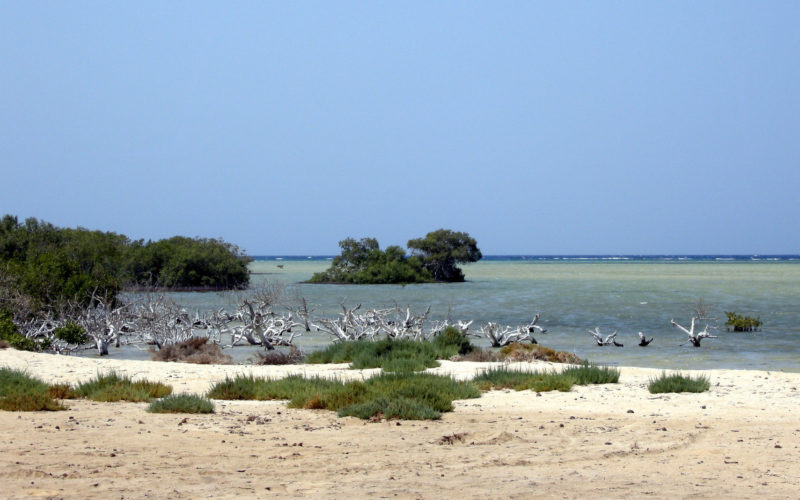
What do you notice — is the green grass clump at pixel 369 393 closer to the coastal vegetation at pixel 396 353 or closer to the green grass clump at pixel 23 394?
the green grass clump at pixel 23 394

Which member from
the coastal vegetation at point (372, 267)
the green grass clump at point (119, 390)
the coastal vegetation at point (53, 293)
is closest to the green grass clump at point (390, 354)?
the green grass clump at point (119, 390)

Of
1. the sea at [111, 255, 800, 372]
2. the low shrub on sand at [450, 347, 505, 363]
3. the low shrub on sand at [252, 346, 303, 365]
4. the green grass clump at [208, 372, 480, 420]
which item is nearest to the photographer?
the green grass clump at [208, 372, 480, 420]

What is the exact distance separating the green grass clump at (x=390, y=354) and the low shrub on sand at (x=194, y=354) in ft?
8.83

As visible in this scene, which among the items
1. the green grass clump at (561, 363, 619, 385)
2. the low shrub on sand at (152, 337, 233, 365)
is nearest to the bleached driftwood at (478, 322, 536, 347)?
the low shrub on sand at (152, 337, 233, 365)

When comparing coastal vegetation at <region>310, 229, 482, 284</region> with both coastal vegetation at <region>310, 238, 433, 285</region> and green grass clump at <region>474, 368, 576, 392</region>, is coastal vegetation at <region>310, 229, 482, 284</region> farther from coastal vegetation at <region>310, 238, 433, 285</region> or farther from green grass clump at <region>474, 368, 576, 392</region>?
green grass clump at <region>474, 368, 576, 392</region>

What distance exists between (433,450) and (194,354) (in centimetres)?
1487

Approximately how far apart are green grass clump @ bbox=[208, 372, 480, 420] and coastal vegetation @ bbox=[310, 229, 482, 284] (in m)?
72.6

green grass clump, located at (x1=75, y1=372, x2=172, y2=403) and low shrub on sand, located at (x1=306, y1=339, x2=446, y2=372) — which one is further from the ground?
green grass clump, located at (x1=75, y1=372, x2=172, y2=403)

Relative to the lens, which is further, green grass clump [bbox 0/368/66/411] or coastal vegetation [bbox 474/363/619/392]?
coastal vegetation [bbox 474/363/619/392]

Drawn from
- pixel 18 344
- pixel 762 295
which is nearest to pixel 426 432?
pixel 18 344

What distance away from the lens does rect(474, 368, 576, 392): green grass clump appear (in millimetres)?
13031

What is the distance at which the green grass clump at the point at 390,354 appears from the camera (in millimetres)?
16625

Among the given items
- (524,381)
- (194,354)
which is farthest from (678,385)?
(194,354)

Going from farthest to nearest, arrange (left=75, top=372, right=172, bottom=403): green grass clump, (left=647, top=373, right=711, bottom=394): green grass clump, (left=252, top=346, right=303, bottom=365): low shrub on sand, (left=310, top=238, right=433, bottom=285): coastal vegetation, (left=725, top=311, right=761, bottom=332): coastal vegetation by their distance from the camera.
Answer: (left=310, top=238, right=433, bottom=285): coastal vegetation
(left=725, top=311, right=761, bottom=332): coastal vegetation
(left=252, top=346, right=303, bottom=365): low shrub on sand
(left=647, top=373, right=711, bottom=394): green grass clump
(left=75, top=372, right=172, bottom=403): green grass clump
